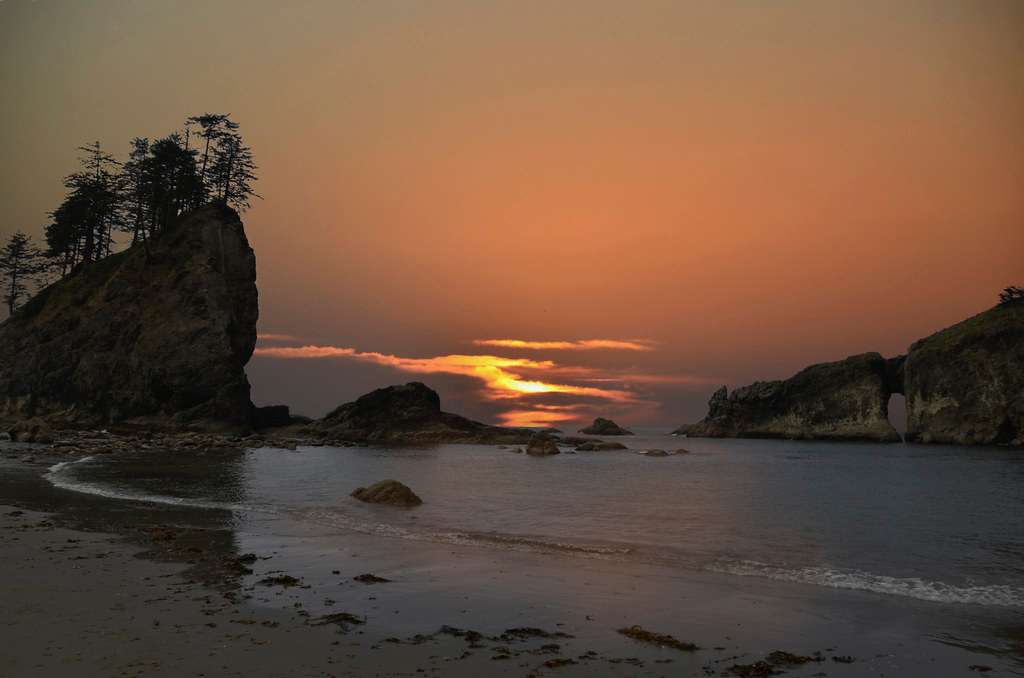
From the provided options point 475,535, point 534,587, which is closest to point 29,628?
point 534,587

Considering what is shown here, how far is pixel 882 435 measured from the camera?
398ft

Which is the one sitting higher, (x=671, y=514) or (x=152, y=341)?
(x=152, y=341)

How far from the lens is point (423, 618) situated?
11.2m

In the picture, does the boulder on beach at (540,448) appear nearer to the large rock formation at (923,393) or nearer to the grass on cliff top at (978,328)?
the large rock formation at (923,393)

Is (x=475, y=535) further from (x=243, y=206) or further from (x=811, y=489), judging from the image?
(x=243, y=206)

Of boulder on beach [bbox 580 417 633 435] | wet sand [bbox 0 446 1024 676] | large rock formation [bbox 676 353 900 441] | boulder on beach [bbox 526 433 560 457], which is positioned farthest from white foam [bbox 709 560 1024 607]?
boulder on beach [bbox 580 417 633 435]

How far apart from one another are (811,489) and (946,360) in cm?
7961

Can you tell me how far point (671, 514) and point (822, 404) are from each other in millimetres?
115931

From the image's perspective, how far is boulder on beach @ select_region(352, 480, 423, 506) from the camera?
28464 millimetres

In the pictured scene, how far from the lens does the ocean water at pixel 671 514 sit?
57.4 feet

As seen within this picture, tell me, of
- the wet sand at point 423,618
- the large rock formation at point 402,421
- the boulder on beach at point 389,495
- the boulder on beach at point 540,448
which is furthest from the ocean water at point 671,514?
the large rock formation at point 402,421

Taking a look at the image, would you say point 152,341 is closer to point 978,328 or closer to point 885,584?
point 885,584

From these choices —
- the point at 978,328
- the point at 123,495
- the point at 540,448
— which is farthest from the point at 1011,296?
the point at 123,495

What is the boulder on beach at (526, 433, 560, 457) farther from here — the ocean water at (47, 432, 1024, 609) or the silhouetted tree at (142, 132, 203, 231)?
the silhouetted tree at (142, 132, 203, 231)
